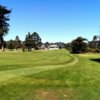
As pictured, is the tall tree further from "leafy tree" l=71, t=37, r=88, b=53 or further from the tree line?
"leafy tree" l=71, t=37, r=88, b=53

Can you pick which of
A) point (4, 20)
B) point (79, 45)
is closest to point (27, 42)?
point (79, 45)

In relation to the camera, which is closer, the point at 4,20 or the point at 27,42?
the point at 4,20

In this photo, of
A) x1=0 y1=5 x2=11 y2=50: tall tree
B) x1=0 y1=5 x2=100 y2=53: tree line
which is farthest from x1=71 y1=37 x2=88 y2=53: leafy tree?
x1=0 y1=5 x2=11 y2=50: tall tree

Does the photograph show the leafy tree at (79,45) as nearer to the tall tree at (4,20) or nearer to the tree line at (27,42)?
the tree line at (27,42)

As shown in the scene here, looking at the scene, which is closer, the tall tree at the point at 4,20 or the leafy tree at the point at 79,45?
the tall tree at the point at 4,20

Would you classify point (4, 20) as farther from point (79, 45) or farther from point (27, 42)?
point (27, 42)

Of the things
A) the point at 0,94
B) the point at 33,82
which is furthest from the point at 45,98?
the point at 33,82

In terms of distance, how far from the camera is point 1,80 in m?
17.3

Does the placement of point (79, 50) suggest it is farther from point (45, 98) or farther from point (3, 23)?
point (45, 98)

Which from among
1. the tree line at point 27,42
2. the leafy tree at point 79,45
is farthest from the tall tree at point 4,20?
the leafy tree at point 79,45

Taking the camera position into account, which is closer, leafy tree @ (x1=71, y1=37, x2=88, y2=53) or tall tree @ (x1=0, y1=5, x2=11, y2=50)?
tall tree @ (x1=0, y1=5, x2=11, y2=50)

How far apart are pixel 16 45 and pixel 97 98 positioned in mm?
175535

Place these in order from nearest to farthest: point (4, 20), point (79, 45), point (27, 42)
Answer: point (4, 20)
point (79, 45)
point (27, 42)

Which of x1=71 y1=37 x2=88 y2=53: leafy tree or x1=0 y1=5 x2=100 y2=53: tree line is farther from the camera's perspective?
x1=71 y1=37 x2=88 y2=53: leafy tree
